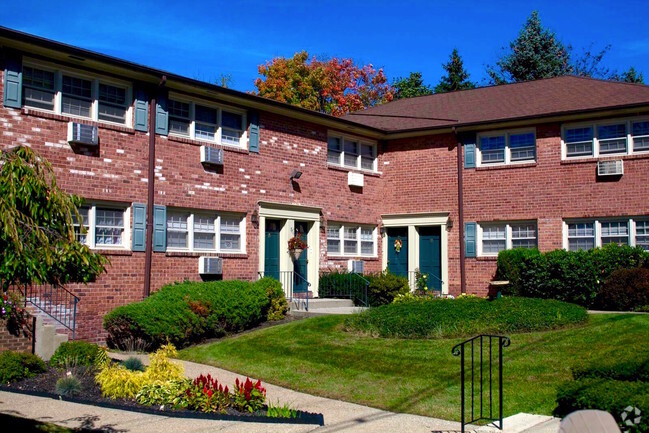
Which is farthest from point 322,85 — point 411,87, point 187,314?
point 187,314

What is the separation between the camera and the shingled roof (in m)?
19.6

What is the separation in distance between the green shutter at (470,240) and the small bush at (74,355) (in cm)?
1228

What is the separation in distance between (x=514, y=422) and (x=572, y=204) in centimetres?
1251

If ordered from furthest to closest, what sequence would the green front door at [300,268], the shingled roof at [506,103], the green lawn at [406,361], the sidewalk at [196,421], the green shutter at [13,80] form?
the shingled roof at [506,103] < the green front door at [300,268] < the green shutter at [13,80] < the green lawn at [406,361] < the sidewalk at [196,421]

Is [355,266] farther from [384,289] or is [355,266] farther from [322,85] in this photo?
[322,85]

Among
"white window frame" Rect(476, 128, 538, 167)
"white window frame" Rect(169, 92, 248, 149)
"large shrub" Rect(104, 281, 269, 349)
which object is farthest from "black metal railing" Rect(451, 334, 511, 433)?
"white window frame" Rect(476, 128, 538, 167)

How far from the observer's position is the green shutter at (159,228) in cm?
1568

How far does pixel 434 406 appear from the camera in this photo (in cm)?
904

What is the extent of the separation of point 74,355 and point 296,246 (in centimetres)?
853

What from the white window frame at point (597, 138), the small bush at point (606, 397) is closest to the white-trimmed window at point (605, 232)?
the white window frame at point (597, 138)

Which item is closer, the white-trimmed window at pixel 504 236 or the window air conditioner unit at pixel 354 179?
the white-trimmed window at pixel 504 236

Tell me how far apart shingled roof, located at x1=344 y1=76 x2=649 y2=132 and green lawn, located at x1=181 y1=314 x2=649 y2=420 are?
24.8 ft

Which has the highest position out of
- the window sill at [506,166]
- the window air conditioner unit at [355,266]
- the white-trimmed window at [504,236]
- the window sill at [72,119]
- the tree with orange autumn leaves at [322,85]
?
the tree with orange autumn leaves at [322,85]

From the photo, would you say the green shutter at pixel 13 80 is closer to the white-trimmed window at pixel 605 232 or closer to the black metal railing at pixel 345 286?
the black metal railing at pixel 345 286
